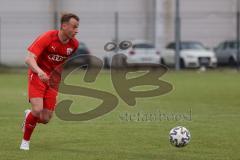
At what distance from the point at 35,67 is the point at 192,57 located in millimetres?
29909

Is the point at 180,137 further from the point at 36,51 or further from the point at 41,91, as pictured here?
the point at 36,51

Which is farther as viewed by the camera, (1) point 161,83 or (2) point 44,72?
(1) point 161,83

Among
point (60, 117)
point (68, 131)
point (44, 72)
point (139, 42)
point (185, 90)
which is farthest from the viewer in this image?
point (139, 42)

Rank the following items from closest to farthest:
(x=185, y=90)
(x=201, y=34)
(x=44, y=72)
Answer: (x=44, y=72) < (x=185, y=90) < (x=201, y=34)

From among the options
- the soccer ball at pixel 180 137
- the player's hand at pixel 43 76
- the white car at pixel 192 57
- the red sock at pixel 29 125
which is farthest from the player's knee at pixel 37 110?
the white car at pixel 192 57

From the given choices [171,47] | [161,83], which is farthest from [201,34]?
[161,83]

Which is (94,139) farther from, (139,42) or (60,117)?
(139,42)

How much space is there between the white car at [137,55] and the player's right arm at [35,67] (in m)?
27.7

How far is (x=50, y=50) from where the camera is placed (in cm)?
1073

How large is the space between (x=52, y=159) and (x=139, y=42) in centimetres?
3164

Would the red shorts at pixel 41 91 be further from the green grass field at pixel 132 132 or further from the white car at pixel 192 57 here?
the white car at pixel 192 57

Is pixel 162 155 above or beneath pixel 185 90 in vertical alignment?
above

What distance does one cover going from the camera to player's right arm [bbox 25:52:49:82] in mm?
9977

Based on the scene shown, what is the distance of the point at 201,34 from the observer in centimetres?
4981
